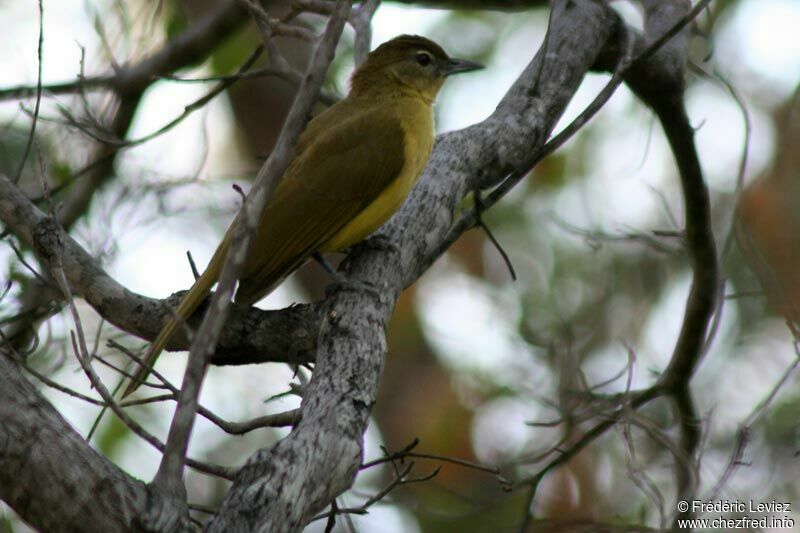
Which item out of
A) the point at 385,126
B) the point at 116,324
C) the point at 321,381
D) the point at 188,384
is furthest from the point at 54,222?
the point at 385,126

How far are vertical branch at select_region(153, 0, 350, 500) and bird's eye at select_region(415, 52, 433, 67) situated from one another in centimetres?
312

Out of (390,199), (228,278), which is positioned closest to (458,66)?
(390,199)

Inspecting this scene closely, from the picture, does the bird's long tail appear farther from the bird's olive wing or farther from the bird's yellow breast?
the bird's yellow breast

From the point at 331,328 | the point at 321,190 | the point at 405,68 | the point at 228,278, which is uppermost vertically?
the point at 405,68

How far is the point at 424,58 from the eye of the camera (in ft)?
18.6

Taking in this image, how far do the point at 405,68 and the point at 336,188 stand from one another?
49.0 inches

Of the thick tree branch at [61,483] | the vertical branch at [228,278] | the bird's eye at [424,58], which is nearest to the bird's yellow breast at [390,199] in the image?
the bird's eye at [424,58]

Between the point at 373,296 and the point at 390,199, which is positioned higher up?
the point at 390,199

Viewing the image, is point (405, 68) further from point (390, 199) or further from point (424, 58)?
point (390, 199)

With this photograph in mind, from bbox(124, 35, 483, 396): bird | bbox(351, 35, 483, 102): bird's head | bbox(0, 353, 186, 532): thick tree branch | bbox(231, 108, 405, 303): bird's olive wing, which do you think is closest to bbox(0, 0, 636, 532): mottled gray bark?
bbox(0, 353, 186, 532): thick tree branch

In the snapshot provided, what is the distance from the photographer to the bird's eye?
565 centimetres

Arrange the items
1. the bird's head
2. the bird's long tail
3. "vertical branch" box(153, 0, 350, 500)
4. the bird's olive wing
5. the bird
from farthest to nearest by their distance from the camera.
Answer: the bird's head
the bird's olive wing
the bird
the bird's long tail
"vertical branch" box(153, 0, 350, 500)

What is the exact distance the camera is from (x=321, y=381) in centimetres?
296

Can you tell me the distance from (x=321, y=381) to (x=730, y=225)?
2.53 metres
